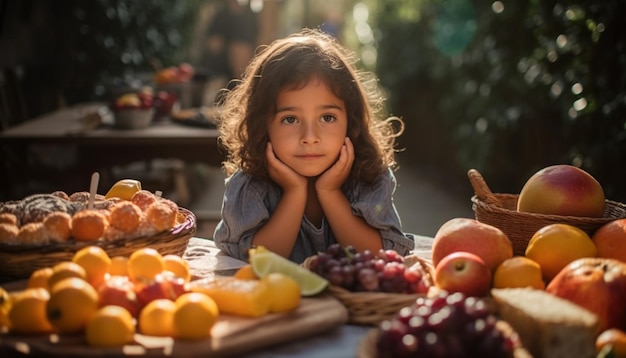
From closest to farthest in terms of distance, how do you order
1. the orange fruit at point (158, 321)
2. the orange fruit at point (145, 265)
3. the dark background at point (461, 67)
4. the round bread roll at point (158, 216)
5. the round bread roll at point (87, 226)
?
the orange fruit at point (158, 321)
the orange fruit at point (145, 265)
the round bread roll at point (87, 226)
the round bread roll at point (158, 216)
the dark background at point (461, 67)

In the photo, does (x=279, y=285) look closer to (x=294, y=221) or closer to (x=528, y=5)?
(x=294, y=221)

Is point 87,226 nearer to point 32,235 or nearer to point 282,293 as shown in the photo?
point 32,235

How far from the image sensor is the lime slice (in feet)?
6.35

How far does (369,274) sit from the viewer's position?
1.93 meters

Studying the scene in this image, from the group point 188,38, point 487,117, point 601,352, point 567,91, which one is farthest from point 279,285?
point 188,38

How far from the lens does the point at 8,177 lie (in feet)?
18.6

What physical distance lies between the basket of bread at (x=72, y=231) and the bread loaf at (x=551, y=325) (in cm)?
105

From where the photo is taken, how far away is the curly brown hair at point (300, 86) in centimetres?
277

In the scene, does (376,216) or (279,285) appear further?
(376,216)

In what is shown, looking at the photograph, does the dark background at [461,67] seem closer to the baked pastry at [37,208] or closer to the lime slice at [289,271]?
the lime slice at [289,271]

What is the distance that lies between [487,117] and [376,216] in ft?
16.6

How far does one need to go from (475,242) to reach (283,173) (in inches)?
32.7

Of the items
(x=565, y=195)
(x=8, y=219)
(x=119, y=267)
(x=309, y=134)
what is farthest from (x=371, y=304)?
(x=8, y=219)

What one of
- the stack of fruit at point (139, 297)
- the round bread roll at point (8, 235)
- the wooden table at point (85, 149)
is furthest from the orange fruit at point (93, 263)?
the wooden table at point (85, 149)
